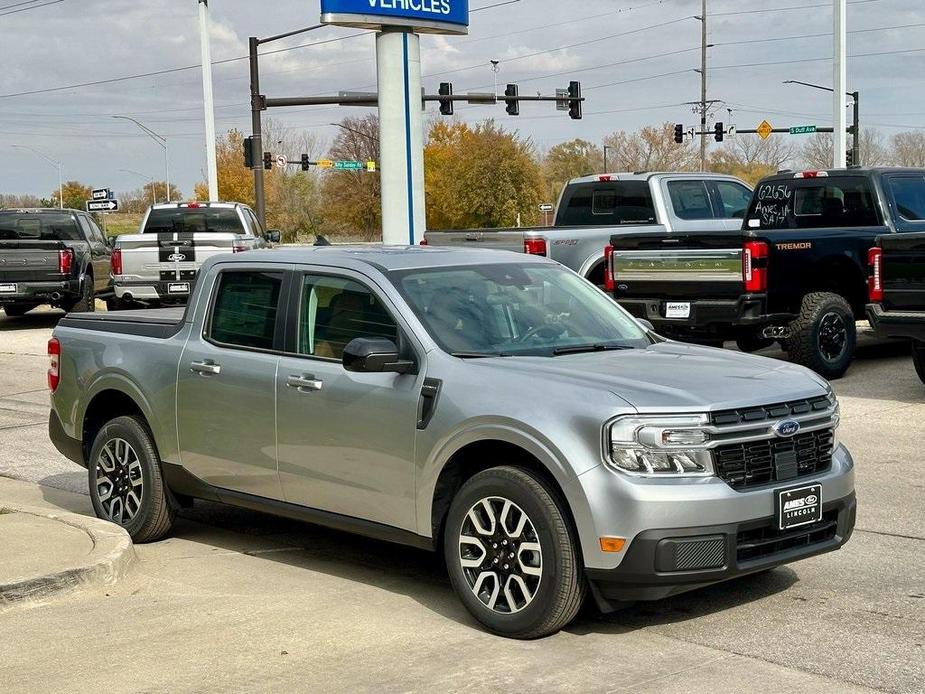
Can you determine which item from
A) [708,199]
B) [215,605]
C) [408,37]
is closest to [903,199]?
[708,199]

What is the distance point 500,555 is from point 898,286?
7632 mm

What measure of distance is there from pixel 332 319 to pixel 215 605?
1.54m

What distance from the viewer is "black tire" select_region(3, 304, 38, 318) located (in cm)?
2366

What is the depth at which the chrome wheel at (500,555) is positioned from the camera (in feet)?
18.3

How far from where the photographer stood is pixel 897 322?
12062mm

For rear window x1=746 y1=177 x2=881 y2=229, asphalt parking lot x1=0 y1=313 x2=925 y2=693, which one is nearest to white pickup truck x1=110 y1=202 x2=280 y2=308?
rear window x1=746 y1=177 x2=881 y2=229

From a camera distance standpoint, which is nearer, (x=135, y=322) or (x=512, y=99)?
(x=135, y=322)

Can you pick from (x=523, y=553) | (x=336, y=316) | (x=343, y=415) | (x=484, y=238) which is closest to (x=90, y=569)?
(x=343, y=415)

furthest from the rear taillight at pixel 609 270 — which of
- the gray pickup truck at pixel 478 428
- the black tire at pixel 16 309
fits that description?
the black tire at pixel 16 309

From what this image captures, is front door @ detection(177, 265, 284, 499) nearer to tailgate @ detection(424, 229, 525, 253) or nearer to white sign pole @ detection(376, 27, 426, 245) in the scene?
tailgate @ detection(424, 229, 525, 253)

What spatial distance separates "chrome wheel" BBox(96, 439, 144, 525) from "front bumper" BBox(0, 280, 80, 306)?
51.8 ft

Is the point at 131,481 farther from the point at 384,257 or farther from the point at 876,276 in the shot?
the point at 876,276

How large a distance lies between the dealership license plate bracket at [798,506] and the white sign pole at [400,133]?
1436cm

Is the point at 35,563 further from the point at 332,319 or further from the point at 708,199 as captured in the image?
the point at 708,199
